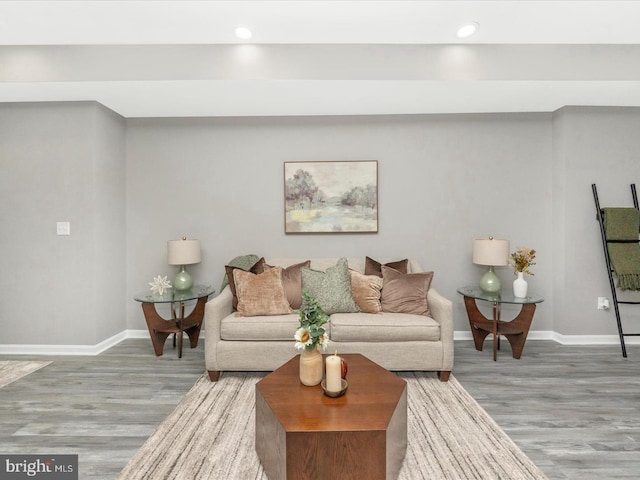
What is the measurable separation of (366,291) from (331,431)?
1.88 meters

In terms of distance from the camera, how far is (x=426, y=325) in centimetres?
310

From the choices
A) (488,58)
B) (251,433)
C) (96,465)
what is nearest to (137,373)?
(96,465)

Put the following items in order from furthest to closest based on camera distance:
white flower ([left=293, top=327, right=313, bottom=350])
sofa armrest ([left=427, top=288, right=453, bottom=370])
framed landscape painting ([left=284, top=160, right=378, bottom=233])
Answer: framed landscape painting ([left=284, top=160, right=378, bottom=233]) → sofa armrest ([left=427, top=288, right=453, bottom=370]) → white flower ([left=293, top=327, right=313, bottom=350])

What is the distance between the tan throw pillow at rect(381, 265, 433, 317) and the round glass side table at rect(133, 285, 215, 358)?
175cm

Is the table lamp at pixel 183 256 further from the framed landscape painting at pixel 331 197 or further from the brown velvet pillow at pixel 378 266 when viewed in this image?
the brown velvet pillow at pixel 378 266

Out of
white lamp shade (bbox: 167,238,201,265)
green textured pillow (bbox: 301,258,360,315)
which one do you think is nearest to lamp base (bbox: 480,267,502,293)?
green textured pillow (bbox: 301,258,360,315)

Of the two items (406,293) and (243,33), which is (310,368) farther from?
(243,33)

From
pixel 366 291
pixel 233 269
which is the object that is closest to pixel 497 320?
→ pixel 366 291

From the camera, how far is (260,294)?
3.31 m

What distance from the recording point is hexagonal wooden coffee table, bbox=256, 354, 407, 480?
1629 mm

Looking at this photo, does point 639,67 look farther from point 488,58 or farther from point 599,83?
point 488,58

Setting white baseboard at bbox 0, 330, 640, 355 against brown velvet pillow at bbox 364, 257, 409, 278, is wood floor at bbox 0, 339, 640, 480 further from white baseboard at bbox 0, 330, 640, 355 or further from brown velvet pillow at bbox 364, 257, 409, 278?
brown velvet pillow at bbox 364, 257, 409, 278

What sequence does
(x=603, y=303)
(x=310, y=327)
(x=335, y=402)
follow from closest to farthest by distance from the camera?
1. (x=335, y=402)
2. (x=310, y=327)
3. (x=603, y=303)

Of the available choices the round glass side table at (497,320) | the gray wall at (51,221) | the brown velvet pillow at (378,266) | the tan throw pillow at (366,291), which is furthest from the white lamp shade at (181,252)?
the round glass side table at (497,320)
